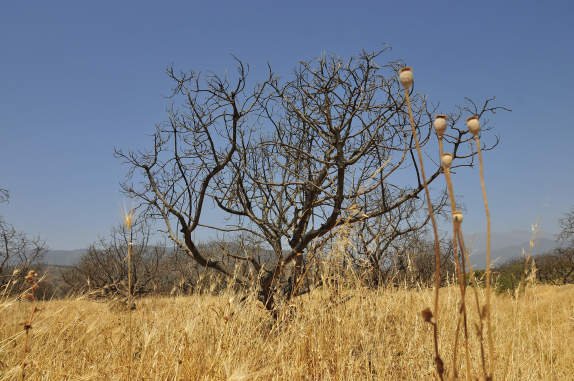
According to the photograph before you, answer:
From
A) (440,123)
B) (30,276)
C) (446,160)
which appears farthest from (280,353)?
(440,123)

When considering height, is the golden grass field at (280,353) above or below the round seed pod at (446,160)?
below

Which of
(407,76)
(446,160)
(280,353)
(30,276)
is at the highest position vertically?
(407,76)

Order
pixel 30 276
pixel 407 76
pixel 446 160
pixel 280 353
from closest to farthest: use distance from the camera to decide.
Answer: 1. pixel 407 76
2. pixel 446 160
3. pixel 30 276
4. pixel 280 353

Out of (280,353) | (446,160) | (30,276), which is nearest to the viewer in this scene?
(446,160)

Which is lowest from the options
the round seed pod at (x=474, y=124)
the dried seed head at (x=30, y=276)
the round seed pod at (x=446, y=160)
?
the dried seed head at (x=30, y=276)

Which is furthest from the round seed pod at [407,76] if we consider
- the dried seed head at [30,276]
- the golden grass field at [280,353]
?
the dried seed head at [30,276]

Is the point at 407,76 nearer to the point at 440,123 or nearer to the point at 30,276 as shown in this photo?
the point at 440,123

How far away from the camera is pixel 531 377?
286cm

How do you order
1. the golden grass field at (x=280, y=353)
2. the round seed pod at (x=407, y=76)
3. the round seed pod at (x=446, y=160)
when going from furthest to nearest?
the golden grass field at (x=280, y=353), the round seed pod at (x=446, y=160), the round seed pod at (x=407, y=76)

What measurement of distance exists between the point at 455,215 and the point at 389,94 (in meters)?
3.82

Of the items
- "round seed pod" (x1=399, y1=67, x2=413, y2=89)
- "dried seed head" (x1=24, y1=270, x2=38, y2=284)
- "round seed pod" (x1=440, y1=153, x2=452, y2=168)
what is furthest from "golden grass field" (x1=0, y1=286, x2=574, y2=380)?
"round seed pod" (x1=399, y1=67, x2=413, y2=89)

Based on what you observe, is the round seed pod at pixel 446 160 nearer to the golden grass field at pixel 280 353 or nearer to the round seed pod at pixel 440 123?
the round seed pod at pixel 440 123

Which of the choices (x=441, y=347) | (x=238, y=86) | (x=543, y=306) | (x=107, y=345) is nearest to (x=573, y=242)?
(x=543, y=306)

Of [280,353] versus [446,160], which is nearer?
[446,160]
